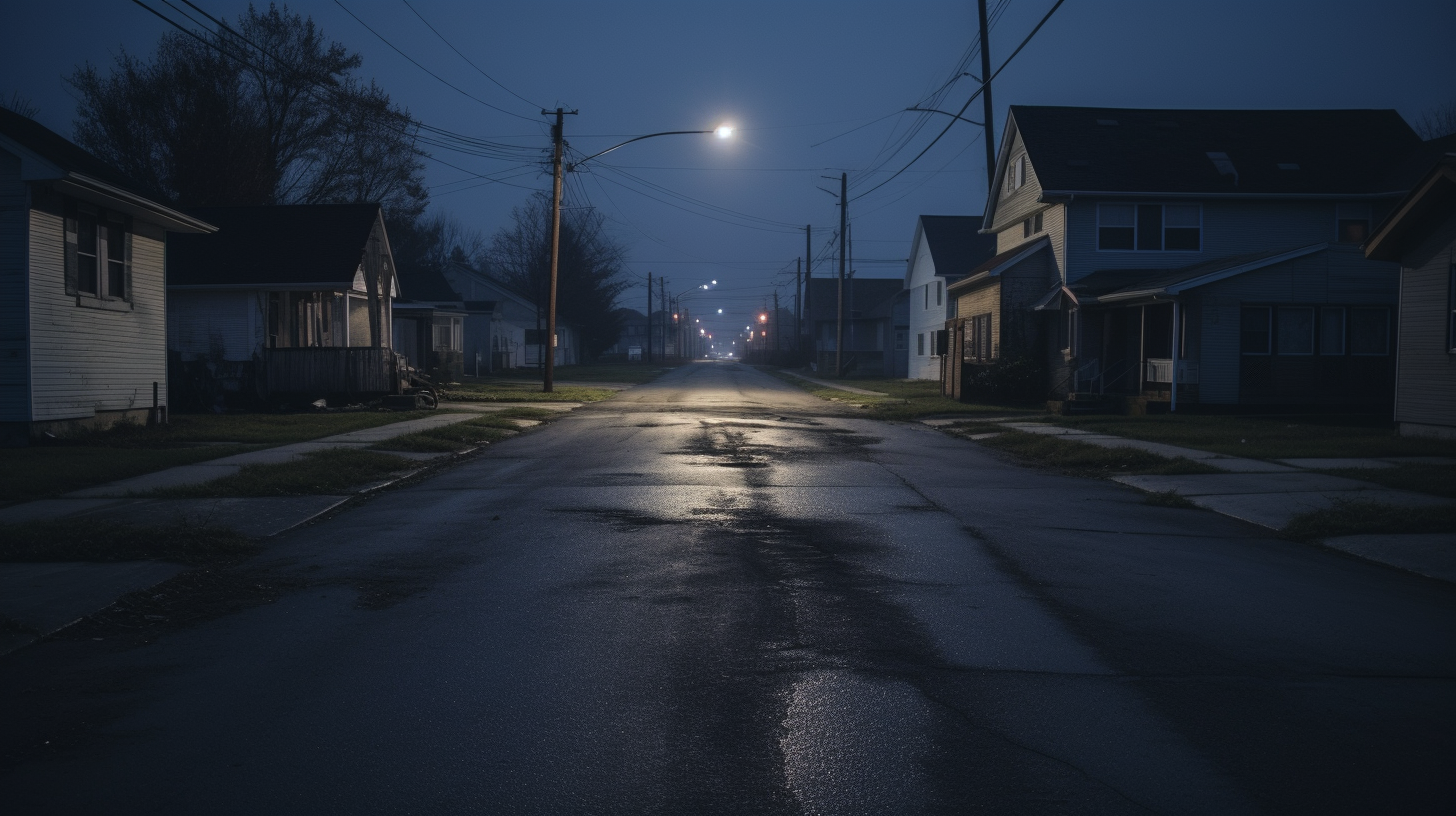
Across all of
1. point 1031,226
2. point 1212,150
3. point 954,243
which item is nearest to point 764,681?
point 1031,226

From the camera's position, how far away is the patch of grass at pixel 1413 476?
38.9 feet

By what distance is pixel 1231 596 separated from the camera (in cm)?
719

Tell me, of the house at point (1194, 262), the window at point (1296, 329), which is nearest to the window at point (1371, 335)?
the house at point (1194, 262)

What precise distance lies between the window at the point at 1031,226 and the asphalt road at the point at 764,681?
2440cm

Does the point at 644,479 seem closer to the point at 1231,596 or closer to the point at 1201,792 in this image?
the point at 1231,596

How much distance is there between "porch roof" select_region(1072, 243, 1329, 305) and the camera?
2462 centimetres

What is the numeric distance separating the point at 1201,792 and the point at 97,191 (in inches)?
722

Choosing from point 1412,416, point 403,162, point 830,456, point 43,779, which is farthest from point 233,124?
point 43,779

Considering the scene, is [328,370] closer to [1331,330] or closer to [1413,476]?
[1413,476]

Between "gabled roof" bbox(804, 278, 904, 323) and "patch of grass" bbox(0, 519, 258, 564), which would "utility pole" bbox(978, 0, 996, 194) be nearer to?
"patch of grass" bbox(0, 519, 258, 564)

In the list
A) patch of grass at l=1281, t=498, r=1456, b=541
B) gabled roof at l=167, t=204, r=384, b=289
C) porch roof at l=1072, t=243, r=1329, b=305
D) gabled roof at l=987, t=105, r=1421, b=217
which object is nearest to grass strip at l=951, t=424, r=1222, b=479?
patch of grass at l=1281, t=498, r=1456, b=541

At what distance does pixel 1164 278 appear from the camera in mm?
26750

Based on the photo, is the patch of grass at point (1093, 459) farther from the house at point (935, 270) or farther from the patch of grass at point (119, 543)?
the house at point (935, 270)

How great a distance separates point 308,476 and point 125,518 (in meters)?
2.86
